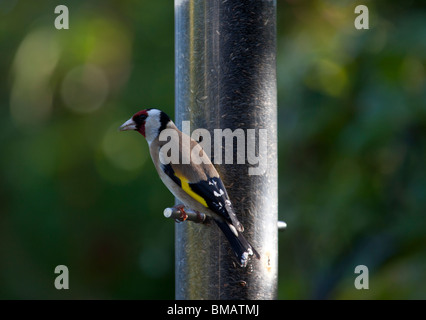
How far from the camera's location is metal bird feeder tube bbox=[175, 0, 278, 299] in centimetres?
482

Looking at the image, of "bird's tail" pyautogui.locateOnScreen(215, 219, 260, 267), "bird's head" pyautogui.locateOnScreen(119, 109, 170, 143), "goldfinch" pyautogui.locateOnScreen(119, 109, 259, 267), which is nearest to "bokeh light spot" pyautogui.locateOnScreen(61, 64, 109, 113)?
"bird's head" pyautogui.locateOnScreen(119, 109, 170, 143)

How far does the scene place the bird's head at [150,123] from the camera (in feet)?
16.0

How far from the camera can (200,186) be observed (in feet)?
15.0

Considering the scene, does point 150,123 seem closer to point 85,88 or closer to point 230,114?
point 230,114

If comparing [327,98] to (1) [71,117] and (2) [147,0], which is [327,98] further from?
(1) [71,117]

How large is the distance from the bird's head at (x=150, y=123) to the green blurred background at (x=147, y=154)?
2179 millimetres

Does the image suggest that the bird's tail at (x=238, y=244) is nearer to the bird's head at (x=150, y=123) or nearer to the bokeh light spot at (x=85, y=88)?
the bird's head at (x=150, y=123)

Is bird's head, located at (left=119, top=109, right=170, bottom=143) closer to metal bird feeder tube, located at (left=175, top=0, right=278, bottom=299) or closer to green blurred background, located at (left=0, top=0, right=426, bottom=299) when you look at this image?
metal bird feeder tube, located at (left=175, top=0, right=278, bottom=299)

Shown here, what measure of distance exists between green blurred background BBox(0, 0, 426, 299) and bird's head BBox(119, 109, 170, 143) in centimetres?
218

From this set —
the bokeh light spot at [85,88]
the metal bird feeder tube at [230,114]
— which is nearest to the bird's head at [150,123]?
the metal bird feeder tube at [230,114]

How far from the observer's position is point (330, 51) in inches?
278

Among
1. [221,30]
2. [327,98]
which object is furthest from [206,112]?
[327,98]

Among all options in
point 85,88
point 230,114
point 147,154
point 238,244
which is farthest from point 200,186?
point 85,88
